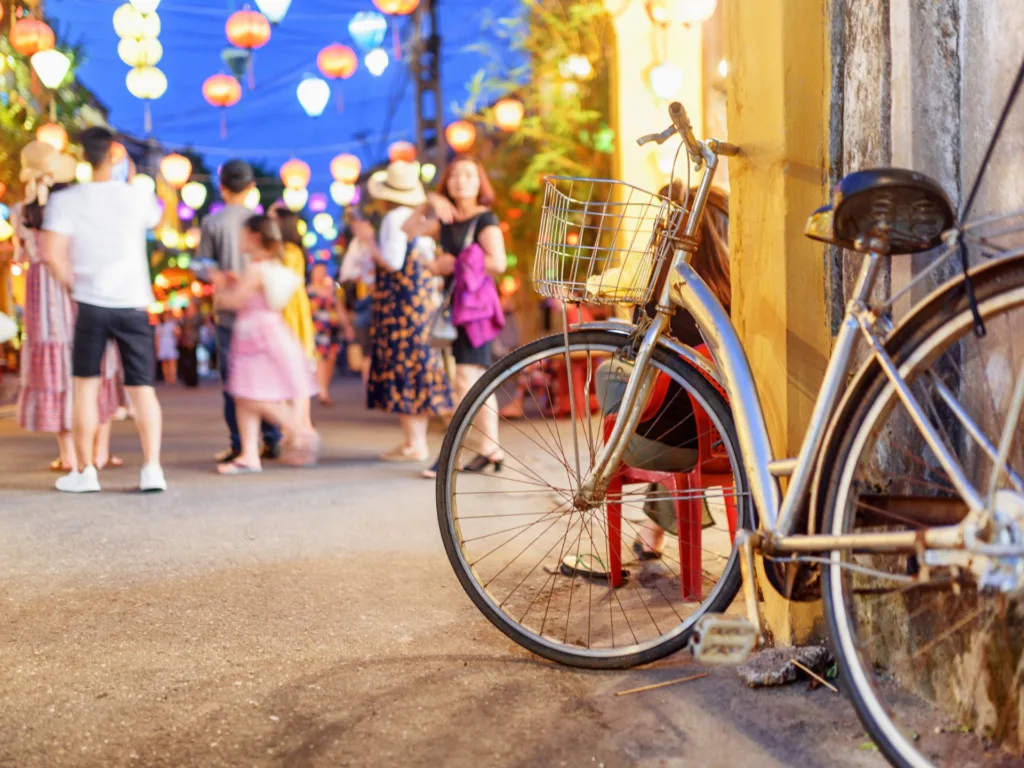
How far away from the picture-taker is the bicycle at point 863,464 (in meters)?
2.11

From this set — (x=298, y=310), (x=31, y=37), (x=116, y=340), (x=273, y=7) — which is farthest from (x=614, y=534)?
(x=31, y=37)

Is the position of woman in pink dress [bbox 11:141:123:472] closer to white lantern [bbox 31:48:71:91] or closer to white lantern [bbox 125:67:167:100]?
white lantern [bbox 31:48:71:91]

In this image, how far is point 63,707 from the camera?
9.25 ft

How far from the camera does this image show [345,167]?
72.7 feet

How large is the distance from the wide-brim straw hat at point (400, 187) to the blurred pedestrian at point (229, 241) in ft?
3.04

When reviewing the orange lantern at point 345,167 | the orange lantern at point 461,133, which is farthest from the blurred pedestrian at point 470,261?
the orange lantern at point 345,167

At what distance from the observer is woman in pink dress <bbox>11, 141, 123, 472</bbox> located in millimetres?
7172

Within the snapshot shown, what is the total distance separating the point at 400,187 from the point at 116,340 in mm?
2651

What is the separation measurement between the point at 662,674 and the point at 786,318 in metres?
1.03

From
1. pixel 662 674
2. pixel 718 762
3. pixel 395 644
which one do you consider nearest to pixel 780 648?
pixel 662 674

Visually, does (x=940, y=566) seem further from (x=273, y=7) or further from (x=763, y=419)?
(x=273, y=7)

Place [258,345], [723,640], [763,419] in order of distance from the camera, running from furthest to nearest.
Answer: [258,345]
[763,419]
[723,640]

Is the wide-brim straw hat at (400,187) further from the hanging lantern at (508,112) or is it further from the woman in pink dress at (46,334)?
the hanging lantern at (508,112)

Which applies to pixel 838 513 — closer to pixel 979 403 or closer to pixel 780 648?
pixel 979 403
